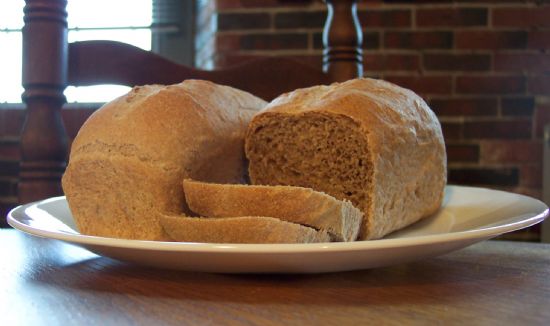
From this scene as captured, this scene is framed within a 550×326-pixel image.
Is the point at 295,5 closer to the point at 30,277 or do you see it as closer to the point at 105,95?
the point at 105,95

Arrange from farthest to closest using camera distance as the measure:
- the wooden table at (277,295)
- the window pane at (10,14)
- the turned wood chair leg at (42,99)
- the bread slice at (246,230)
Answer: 1. the window pane at (10,14)
2. the turned wood chair leg at (42,99)
3. the bread slice at (246,230)
4. the wooden table at (277,295)

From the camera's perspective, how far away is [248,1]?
8.20ft

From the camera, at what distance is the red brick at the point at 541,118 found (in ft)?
7.96

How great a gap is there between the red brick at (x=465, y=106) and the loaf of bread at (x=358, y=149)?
4.16 feet

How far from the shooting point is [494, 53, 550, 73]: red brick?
2.42 meters

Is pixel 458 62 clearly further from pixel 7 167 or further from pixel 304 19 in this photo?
pixel 7 167

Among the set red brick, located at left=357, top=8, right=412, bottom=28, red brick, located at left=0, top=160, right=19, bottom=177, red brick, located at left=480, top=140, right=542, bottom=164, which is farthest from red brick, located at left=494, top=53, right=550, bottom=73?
red brick, located at left=0, top=160, right=19, bottom=177

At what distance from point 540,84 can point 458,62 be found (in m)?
0.36

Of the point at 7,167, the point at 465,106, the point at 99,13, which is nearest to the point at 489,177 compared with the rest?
the point at 465,106

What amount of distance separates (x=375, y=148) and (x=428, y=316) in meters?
0.47

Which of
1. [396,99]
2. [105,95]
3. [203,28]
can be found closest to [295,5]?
[203,28]

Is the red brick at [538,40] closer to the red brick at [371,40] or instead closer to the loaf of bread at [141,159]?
the red brick at [371,40]

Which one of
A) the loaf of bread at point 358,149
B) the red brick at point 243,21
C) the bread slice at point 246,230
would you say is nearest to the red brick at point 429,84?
the red brick at point 243,21

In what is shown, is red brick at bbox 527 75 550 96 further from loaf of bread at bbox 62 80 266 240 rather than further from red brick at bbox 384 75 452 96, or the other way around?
loaf of bread at bbox 62 80 266 240
